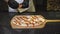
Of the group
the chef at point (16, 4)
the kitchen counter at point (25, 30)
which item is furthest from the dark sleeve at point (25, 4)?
the kitchen counter at point (25, 30)

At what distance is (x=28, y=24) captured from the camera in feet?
3.24

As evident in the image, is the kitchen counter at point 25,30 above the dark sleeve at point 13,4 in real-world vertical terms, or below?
below

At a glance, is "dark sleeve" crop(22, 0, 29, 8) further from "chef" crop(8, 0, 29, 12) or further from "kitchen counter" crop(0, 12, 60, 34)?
"kitchen counter" crop(0, 12, 60, 34)

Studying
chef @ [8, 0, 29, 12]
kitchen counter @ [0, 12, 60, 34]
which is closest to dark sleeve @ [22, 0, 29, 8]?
chef @ [8, 0, 29, 12]

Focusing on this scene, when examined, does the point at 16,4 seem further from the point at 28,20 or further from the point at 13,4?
the point at 28,20

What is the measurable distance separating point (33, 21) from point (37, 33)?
0.09 metres

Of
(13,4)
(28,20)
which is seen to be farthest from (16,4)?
(28,20)

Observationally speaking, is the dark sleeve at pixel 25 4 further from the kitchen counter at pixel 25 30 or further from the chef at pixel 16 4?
the kitchen counter at pixel 25 30

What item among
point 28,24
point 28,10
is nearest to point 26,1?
point 28,10

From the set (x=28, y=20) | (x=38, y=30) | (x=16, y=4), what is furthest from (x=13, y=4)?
(x=38, y=30)

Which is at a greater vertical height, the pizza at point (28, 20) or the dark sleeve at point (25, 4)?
the dark sleeve at point (25, 4)

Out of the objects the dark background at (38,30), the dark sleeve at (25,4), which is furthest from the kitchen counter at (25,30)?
the dark sleeve at (25,4)

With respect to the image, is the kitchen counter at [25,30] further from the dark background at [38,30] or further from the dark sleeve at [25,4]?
the dark sleeve at [25,4]

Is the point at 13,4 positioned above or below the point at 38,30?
above
